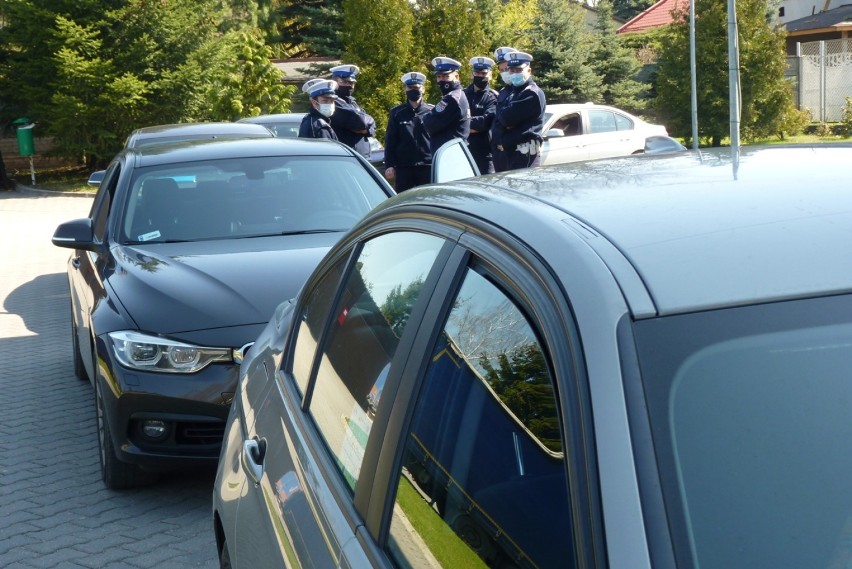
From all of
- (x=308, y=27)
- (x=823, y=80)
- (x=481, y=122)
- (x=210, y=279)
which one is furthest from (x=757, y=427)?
(x=308, y=27)

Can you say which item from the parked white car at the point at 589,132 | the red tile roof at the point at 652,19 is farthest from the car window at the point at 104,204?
the red tile roof at the point at 652,19

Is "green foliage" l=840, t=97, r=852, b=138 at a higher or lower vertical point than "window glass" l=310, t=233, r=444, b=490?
lower

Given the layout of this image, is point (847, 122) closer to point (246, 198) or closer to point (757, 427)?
point (246, 198)

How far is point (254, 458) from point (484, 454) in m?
1.11

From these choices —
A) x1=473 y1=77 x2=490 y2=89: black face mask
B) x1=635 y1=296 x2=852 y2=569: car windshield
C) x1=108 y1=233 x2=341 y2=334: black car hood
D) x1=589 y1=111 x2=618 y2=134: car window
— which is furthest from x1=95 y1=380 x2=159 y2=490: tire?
x1=589 y1=111 x2=618 y2=134: car window

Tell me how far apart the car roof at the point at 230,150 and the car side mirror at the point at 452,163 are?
8.70 feet

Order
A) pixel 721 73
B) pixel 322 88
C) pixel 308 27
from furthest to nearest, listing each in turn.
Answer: pixel 308 27 < pixel 721 73 < pixel 322 88

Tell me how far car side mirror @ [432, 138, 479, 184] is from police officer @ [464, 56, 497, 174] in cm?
854

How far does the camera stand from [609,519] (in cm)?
127

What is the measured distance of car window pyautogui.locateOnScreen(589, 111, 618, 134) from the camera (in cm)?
1755

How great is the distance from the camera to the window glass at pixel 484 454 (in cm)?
152

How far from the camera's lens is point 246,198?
625 cm

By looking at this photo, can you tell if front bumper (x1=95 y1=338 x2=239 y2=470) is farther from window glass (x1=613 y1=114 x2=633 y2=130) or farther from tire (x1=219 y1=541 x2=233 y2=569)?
window glass (x1=613 y1=114 x2=633 y2=130)

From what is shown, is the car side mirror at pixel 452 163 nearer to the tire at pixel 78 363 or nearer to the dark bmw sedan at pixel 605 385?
the dark bmw sedan at pixel 605 385
